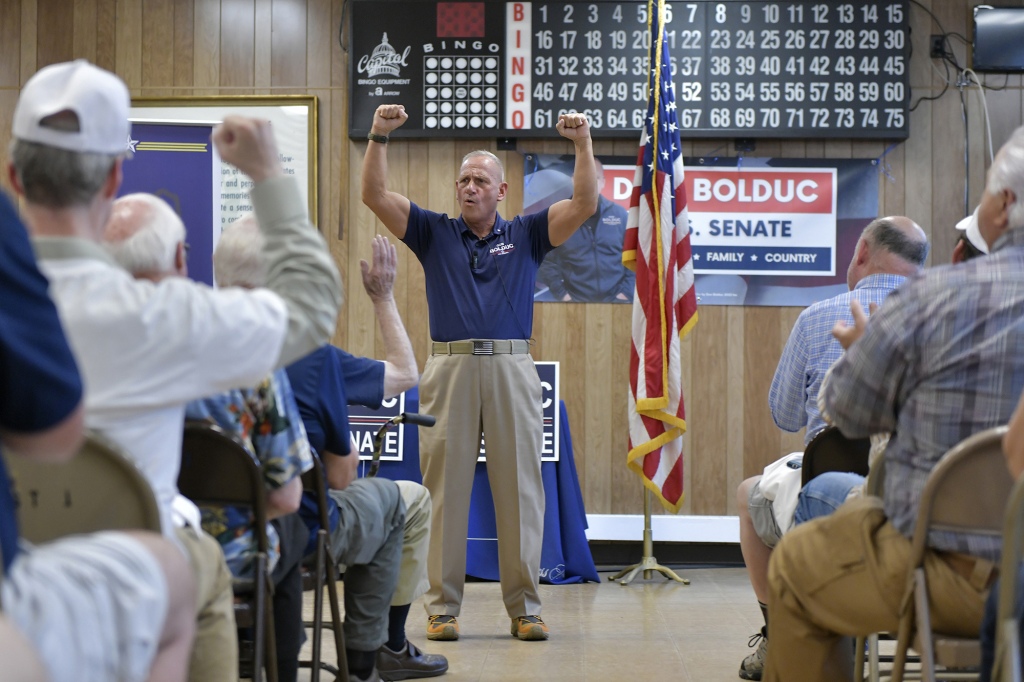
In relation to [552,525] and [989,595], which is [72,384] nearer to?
[989,595]

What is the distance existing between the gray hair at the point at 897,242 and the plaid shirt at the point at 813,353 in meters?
0.07

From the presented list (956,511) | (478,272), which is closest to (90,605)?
(956,511)

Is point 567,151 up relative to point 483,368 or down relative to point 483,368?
up

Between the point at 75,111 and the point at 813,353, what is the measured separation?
219 centimetres

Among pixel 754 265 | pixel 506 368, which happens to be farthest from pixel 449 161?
pixel 506 368

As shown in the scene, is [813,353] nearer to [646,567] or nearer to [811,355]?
[811,355]

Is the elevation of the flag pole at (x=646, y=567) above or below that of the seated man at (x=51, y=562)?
below

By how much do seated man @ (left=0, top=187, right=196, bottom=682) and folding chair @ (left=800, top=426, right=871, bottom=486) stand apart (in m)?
1.83

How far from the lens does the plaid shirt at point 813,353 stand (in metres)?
3.03

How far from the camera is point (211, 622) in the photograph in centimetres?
172

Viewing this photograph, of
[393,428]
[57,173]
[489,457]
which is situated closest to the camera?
[57,173]

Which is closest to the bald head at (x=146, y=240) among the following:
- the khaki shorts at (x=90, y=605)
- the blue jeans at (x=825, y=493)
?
the khaki shorts at (x=90, y=605)

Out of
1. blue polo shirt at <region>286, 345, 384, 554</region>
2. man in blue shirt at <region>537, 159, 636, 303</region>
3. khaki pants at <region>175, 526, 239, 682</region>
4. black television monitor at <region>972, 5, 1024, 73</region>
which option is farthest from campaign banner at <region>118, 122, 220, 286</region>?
khaki pants at <region>175, 526, 239, 682</region>

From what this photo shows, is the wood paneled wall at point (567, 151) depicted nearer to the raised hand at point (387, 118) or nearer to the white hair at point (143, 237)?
the raised hand at point (387, 118)
